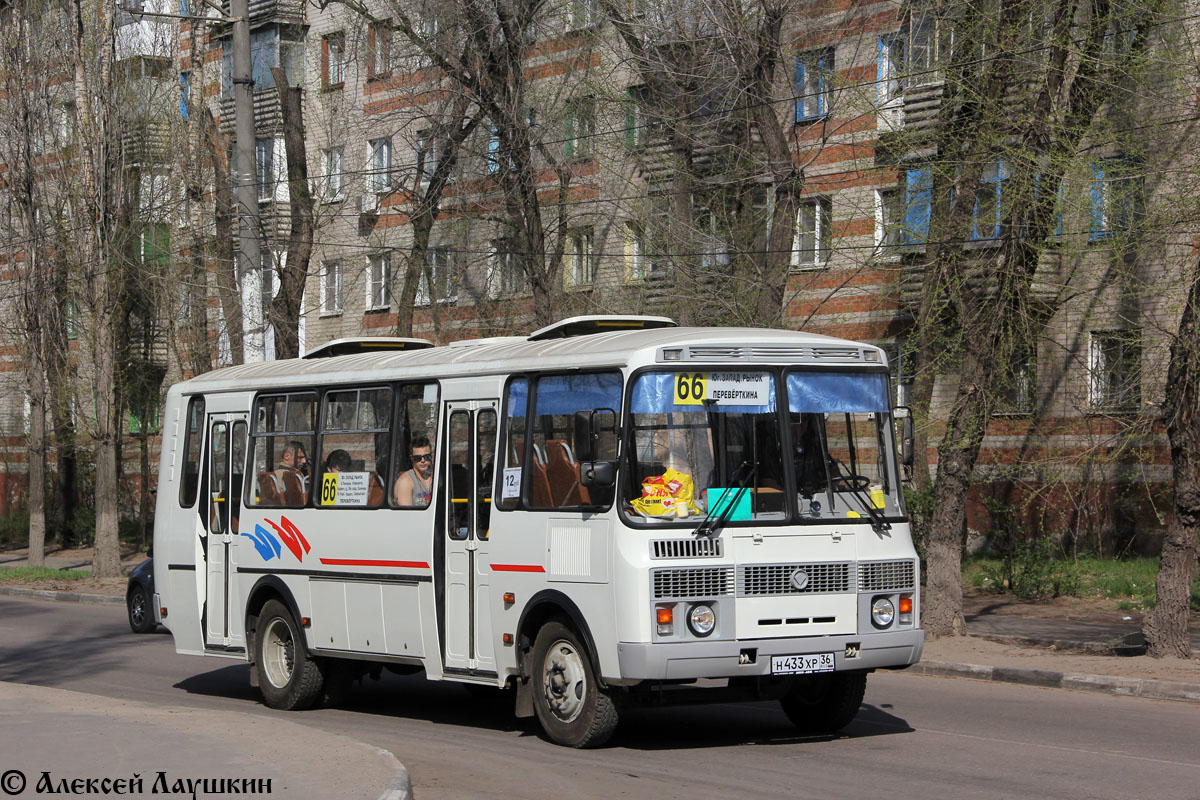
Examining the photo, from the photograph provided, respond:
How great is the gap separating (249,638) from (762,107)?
38.9 ft

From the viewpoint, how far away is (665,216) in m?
24.2

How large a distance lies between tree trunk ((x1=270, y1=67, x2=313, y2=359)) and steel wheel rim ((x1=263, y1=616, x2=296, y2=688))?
581 inches

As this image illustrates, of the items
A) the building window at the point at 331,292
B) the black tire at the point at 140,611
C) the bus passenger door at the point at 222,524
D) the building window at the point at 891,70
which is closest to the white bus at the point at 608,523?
the bus passenger door at the point at 222,524

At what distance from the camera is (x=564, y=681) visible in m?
10.5

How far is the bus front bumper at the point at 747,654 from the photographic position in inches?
381

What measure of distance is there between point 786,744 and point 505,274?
20977 mm

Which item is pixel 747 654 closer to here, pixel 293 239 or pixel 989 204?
pixel 989 204

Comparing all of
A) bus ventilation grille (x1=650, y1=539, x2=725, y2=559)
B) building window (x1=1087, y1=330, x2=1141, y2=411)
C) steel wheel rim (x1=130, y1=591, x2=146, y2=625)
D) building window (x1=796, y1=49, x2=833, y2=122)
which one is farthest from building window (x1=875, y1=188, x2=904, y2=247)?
steel wheel rim (x1=130, y1=591, x2=146, y2=625)

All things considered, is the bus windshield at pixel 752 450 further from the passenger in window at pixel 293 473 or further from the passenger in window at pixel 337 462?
the passenger in window at pixel 293 473

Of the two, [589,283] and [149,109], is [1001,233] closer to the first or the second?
[589,283]

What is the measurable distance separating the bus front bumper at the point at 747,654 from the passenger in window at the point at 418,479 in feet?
9.06

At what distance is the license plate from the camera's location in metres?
10.0

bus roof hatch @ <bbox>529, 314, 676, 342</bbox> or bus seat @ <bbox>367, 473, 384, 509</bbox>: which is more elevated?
bus roof hatch @ <bbox>529, 314, 676, 342</bbox>

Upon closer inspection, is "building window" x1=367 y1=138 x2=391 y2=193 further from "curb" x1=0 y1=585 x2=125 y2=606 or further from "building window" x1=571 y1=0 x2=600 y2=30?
"curb" x1=0 y1=585 x2=125 y2=606
